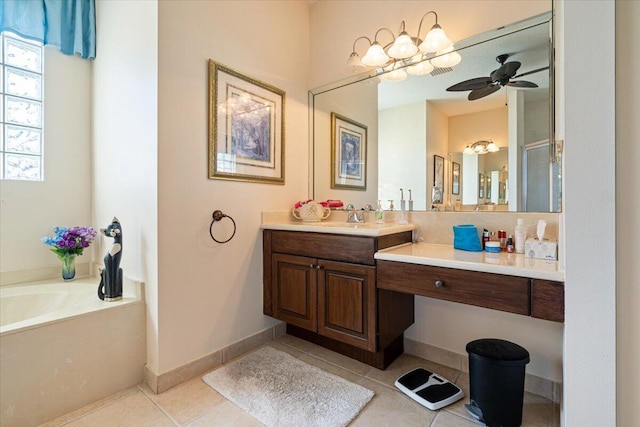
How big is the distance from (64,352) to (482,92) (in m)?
2.71

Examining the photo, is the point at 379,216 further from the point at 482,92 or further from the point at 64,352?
the point at 64,352

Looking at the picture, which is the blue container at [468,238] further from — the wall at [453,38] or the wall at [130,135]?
the wall at [130,135]

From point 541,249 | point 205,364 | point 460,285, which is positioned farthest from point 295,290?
point 541,249

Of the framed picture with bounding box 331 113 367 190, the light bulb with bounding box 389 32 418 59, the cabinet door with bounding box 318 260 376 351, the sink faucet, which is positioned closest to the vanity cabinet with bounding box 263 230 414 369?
the cabinet door with bounding box 318 260 376 351

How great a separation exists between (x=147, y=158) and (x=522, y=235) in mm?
2128

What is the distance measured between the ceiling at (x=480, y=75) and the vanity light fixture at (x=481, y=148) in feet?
0.69

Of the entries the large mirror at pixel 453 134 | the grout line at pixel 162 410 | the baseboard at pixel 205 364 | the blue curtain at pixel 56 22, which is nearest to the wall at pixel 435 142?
the large mirror at pixel 453 134

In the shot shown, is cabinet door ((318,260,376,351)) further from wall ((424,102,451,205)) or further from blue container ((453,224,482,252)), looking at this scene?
wall ((424,102,451,205))

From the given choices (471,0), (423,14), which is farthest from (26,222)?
(471,0)

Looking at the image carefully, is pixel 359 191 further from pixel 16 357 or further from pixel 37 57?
pixel 37 57

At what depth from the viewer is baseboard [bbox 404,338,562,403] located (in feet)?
5.04

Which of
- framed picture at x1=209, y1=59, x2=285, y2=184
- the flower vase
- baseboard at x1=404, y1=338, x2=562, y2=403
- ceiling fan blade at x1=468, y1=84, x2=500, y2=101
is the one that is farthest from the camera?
the flower vase

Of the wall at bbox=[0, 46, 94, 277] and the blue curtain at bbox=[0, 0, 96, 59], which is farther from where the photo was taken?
the wall at bbox=[0, 46, 94, 277]

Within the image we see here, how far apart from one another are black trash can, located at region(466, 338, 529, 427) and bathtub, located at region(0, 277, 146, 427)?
1.82 metres
